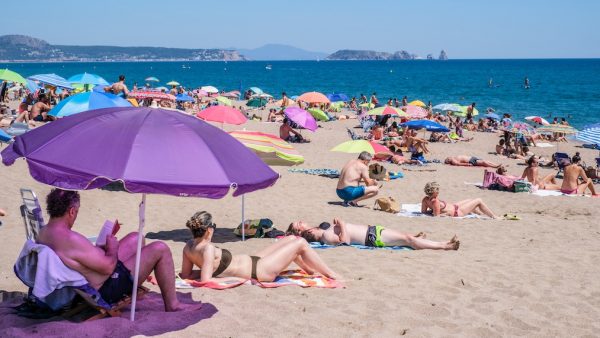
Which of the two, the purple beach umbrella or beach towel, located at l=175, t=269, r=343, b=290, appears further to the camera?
beach towel, located at l=175, t=269, r=343, b=290

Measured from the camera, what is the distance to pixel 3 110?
20.7 m

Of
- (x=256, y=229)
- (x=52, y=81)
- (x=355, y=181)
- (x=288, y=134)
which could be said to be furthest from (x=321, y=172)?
(x=52, y=81)

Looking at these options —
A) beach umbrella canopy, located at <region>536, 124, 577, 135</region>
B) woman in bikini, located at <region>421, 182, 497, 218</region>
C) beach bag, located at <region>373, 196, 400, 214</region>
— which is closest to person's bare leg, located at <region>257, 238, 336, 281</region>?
woman in bikini, located at <region>421, 182, 497, 218</region>

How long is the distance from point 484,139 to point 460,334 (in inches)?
777

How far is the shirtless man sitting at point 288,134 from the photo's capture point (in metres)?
19.2

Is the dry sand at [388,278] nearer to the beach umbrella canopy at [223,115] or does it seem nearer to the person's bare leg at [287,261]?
the person's bare leg at [287,261]

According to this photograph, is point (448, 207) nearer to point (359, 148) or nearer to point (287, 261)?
point (359, 148)

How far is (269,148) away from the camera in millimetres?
7789

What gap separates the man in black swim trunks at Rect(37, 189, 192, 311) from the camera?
4086 millimetres

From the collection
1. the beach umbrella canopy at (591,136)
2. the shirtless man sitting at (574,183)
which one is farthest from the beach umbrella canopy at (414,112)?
the shirtless man sitting at (574,183)

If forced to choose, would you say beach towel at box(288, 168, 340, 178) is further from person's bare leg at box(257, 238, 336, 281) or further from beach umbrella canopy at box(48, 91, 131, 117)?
person's bare leg at box(257, 238, 336, 281)

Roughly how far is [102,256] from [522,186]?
9964 mm

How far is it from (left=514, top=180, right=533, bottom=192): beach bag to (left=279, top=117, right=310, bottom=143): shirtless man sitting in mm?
8293

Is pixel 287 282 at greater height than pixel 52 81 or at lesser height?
lesser
